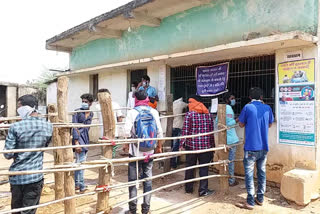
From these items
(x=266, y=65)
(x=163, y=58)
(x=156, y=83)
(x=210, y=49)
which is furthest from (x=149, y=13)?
(x=266, y=65)

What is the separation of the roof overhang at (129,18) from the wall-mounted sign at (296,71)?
2.20 meters

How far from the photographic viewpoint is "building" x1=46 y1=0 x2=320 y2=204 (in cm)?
425

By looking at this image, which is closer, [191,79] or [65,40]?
[191,79]

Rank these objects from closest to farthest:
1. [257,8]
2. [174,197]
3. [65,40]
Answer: [174,197] → [257,8] → [65,40]

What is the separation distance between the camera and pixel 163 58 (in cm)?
610

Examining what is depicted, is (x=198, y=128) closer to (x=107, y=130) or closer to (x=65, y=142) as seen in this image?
(x=107, y=130)

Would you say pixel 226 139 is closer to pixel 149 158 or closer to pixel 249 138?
pixel 249 138

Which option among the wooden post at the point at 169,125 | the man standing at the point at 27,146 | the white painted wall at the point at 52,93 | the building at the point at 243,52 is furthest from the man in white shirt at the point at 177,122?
the white painted wall at the point at 52,93

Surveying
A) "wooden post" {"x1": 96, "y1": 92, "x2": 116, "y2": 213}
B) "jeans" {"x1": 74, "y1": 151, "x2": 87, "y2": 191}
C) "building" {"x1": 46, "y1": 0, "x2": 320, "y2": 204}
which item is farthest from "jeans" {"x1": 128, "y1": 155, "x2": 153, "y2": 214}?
"building" {"x1": 46, "y1": 0, "x2": 320, "y2": 204}

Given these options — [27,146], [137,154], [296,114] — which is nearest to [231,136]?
[296,114]

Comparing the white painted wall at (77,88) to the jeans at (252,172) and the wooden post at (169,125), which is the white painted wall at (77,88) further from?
the jeans at (252,172)

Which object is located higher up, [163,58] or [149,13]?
[149,13]

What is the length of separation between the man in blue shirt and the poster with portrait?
68cm

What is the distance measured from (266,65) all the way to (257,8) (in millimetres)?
1090
